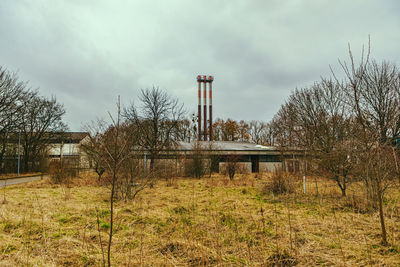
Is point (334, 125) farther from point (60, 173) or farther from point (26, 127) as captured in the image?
point (26, 127)

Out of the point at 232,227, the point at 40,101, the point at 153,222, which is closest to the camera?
the point at 232,227

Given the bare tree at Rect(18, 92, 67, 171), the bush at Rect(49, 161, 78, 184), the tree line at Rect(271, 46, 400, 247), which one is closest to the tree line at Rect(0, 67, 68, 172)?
the bare tree at Rect(18, 92, 67, 171)

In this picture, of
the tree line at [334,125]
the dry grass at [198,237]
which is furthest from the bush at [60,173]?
the tree line at [334,125]

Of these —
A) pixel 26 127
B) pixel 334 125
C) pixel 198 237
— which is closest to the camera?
pixel 198 237

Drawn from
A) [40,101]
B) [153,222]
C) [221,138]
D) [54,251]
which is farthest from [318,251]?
[221,138]

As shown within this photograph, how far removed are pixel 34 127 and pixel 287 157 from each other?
2649cm

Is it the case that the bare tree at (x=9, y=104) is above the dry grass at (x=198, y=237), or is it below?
above

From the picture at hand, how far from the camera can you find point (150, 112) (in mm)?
19734

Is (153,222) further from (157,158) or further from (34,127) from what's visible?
(34,127)

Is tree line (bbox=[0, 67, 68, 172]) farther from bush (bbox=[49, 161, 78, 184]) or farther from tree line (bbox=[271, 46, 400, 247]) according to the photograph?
tree line (bbox=[271, 46, 400, 247])

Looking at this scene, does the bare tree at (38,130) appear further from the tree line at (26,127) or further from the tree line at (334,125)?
the tree line at (334,125)

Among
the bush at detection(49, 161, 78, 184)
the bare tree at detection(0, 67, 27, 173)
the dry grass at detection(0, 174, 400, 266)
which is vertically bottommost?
the dry grass at detection(0, 174, 400, 266)

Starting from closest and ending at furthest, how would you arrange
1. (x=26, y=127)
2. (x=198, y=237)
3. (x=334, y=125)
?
(x=198, y=237) < (x=334, y=125) < (x=26, y=127)

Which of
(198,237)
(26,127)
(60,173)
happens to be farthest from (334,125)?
(26,127)
